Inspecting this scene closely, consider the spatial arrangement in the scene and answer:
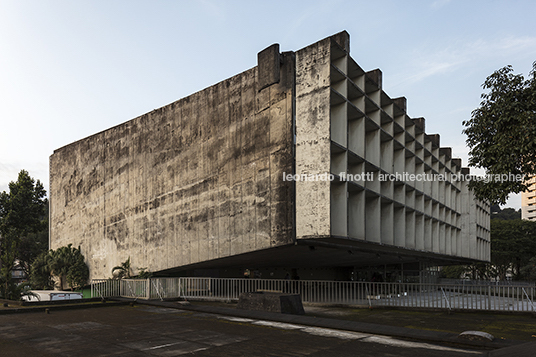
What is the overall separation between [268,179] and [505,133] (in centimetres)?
1096

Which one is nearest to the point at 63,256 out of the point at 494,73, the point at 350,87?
the point at 350,87

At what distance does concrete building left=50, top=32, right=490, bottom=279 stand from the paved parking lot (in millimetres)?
7083

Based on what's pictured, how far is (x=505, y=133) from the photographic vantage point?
16969mm

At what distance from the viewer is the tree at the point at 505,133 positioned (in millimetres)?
16125

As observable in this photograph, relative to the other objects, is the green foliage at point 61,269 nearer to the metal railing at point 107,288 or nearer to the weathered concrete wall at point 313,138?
the metal railing at point 107,288

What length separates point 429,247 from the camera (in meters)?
32.2

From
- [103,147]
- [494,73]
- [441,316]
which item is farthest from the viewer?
[103,147]

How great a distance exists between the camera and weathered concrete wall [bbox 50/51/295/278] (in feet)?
67.2

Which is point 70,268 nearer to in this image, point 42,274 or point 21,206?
point 42,274

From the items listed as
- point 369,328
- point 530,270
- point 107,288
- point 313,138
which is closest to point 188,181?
point 107,288

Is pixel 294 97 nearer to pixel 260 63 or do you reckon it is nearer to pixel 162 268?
pixel 260 63

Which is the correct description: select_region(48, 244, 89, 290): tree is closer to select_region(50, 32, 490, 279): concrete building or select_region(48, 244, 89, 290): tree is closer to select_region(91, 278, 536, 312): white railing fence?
select_region(50, 32, 490, 279): concrete building

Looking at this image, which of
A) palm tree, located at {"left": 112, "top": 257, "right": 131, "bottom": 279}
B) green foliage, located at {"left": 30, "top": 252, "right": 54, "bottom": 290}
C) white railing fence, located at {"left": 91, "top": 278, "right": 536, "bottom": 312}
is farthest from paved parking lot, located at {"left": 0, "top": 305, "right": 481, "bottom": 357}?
green foliage, located at {"left": 30, "top": 252, "right": 54, "bottom": 290}

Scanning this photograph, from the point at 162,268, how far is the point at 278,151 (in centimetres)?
1273
